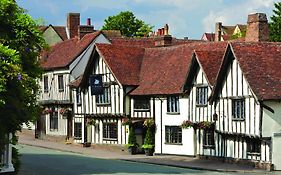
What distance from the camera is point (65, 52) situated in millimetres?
55469

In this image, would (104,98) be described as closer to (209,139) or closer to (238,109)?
(209,139)

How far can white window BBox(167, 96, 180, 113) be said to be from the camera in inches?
1650

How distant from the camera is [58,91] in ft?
178

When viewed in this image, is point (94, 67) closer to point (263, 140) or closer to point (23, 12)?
point (263, 140)

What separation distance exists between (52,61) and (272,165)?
28.7m

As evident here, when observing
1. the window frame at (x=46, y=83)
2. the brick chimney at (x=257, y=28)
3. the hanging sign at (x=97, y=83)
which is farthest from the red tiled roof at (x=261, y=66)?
the window frame at (x=46, y=83)

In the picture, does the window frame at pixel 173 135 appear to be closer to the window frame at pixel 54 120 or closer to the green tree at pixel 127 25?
the window frame at pixel 54 120

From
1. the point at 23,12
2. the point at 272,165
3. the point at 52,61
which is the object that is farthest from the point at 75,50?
the point at 23,12

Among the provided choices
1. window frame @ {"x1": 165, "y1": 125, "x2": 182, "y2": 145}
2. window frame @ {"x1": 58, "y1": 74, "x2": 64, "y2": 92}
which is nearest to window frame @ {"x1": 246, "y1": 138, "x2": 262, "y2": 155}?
window frame @ {"x1": 165, "y1": 125, "x2": 182, "y2": 145}

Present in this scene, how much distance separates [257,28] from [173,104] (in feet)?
25.6

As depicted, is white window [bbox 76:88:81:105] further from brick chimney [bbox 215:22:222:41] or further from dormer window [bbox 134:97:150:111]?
brick chimney [bbox 215:22:222:41]

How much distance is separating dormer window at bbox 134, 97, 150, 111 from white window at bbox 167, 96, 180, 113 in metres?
2.29

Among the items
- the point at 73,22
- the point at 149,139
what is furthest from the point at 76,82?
the point at 73,22

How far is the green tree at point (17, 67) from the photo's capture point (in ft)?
72.1
